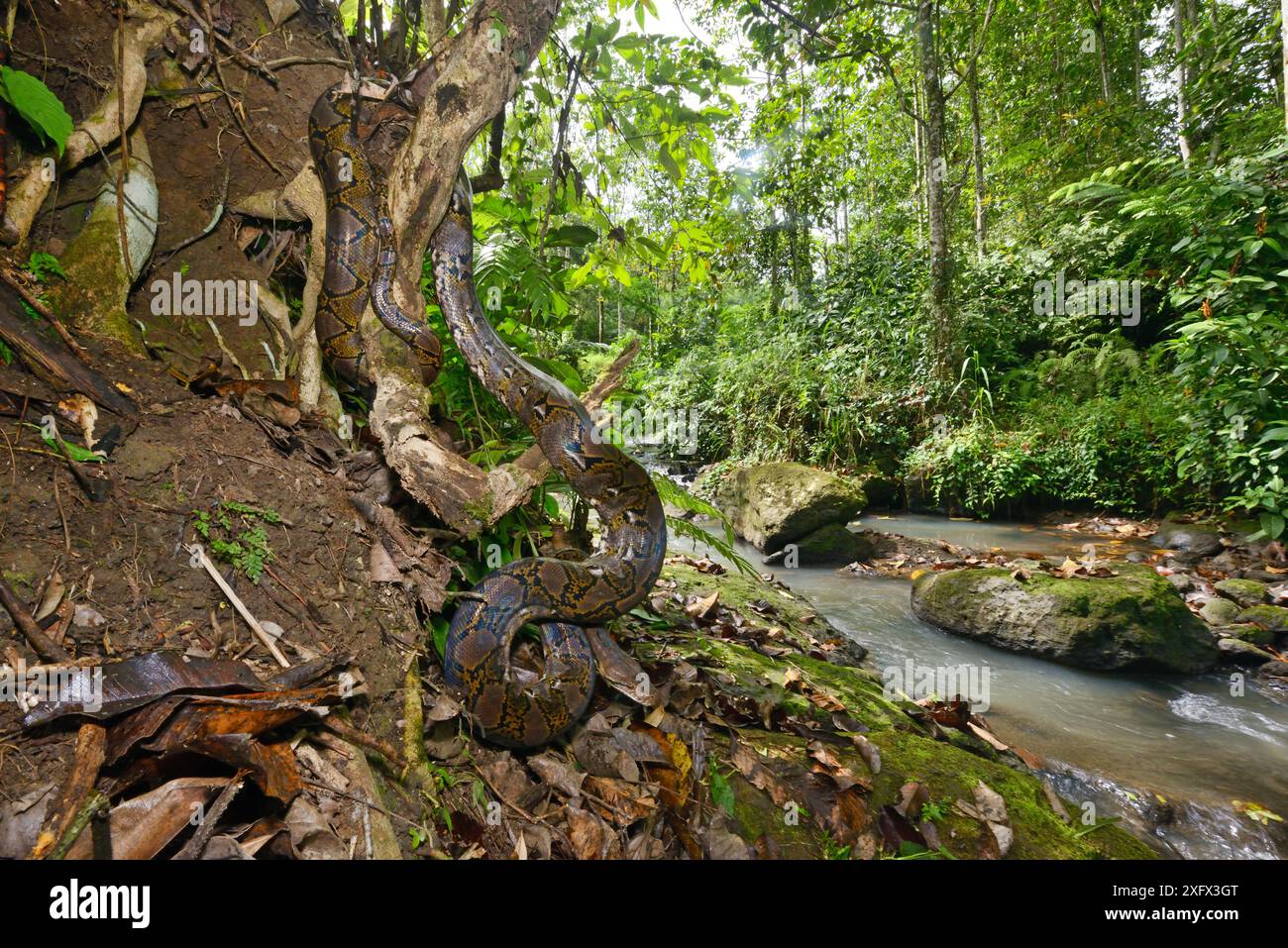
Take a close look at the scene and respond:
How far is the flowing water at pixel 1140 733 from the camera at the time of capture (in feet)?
13.2

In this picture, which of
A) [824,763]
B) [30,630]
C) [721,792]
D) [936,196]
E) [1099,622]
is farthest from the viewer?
[936,196]

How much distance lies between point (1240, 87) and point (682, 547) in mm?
14619

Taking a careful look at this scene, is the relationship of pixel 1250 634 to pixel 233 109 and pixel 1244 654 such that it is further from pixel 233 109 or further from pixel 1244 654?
pixel 233 109

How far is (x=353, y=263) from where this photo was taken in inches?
133

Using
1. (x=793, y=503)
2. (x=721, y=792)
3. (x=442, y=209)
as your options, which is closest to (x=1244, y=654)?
(x=793, y=503)

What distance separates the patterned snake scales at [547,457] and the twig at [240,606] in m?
0.82

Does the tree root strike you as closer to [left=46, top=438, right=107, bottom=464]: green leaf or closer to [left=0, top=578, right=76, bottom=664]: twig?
[left=46, top=438, right=107, bottom=464]: green leaf

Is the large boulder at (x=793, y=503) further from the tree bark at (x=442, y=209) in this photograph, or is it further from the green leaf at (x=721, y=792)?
the tree bark at (x=442, y=209)

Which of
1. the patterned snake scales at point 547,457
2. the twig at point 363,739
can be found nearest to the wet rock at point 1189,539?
the patterned snake scales at point 547,457

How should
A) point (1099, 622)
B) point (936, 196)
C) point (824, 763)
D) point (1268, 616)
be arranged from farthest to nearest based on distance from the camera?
point (936, 196)
point (1268, 616)
point (1099, 622)
point (824, 763)

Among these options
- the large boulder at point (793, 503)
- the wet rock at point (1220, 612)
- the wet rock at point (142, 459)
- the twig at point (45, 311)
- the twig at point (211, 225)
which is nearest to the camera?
the wet rock at point (142, 459)

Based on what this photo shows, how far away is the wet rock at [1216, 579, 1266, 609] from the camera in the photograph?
7141 mm

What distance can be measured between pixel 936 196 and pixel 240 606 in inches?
570
